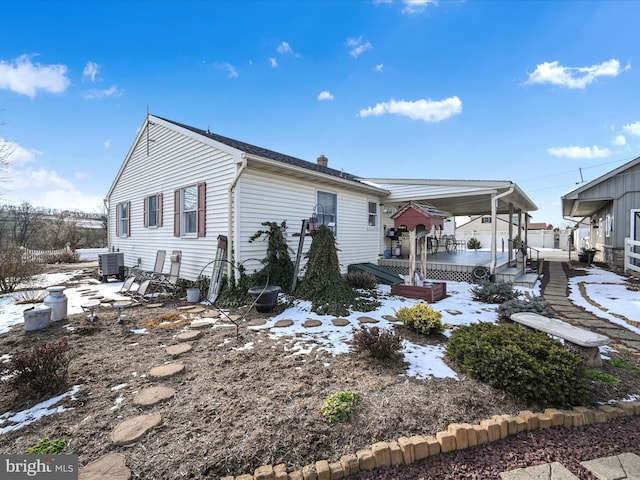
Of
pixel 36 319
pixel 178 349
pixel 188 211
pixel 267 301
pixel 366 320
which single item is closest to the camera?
pixel 178 349

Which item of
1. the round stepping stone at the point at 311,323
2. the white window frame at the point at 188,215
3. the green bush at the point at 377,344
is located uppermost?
the white window frame at the point at 188,215

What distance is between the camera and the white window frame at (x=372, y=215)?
1045 centimetres

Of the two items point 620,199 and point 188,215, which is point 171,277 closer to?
point 188,215

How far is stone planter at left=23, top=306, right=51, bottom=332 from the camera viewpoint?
4402 millimetres

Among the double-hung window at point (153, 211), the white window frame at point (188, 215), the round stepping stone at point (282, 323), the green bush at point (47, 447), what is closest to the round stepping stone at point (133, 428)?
the green bush at point (47, 447)

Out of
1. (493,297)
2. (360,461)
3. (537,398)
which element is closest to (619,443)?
(537,398)

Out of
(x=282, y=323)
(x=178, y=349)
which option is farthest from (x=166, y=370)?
(x=282, y=323)

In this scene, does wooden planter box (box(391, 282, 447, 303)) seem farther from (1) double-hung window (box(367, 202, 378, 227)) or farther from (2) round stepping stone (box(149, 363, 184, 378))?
(2) round stepping stone (box(149, 363, 184, 378))

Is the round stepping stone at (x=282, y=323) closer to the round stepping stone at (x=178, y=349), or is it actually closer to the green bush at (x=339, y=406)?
the round stepping stone at (x=178, y=349)

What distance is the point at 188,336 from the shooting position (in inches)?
164

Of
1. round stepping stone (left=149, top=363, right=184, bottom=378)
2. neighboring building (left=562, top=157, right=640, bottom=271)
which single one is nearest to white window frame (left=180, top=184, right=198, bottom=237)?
round stepping stone (left=149, top=363, right=184, bottom=378)

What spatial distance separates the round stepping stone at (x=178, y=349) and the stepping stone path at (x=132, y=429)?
32 cm

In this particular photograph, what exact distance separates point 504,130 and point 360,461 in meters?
16.6

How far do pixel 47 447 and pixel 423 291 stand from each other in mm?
6164
